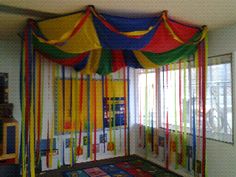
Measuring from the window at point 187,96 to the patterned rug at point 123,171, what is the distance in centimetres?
72

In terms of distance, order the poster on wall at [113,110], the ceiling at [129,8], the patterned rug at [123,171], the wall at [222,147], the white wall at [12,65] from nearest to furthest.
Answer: the ceiling at [129,8]
the wall at [222,147]
the patterned rug at [123,171]
the white wall at [12,65]
the poster on wall at [113,110]

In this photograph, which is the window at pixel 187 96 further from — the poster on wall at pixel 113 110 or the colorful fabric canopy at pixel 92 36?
the colorful fabric canopy at pixel 92 36

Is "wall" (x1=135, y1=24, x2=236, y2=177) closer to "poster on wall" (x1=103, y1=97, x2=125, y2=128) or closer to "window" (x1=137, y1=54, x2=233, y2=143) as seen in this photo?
"window" (x1=137, y1=54, x2=233, y2=143)

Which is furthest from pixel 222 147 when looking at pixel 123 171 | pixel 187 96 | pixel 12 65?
pixel 12 65

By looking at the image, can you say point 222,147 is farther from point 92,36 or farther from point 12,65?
point 12,65

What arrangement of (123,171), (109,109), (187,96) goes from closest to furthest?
(187,96), (123,171), (109,109)

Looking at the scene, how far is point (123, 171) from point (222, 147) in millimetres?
1543

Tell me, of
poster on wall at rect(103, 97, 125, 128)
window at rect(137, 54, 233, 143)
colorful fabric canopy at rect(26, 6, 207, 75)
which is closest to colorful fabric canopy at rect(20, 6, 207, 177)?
colorful fabric canopy at rect(26, 6, 207, 75)

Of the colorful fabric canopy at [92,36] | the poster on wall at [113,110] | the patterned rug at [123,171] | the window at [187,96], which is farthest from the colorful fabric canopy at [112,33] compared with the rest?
the patterned rug at [123,171]

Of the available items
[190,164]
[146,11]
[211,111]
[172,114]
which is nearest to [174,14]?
[146,11]

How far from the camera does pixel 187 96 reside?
130 inches

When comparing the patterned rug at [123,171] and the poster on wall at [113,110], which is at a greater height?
the poster on wall at [113,110]

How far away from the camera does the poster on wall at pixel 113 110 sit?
4301 millimetres

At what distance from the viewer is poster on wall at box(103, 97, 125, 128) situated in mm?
4301
